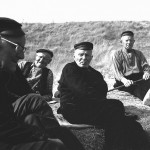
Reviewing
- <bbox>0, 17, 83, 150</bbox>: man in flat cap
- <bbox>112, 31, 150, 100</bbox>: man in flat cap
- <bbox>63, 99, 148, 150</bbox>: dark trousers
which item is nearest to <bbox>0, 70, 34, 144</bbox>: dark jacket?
<bbox>0, 17, 83, 150</bbox>: man in flat cap

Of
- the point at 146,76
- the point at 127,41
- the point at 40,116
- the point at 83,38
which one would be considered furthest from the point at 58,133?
the point at 83,38

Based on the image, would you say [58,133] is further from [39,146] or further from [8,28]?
[8,28]

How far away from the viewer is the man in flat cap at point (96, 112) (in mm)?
4703

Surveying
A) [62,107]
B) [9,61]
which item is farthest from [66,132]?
[62,107]

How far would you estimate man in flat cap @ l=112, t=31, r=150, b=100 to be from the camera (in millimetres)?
7234

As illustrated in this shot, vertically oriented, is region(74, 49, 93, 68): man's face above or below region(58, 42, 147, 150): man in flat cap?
above

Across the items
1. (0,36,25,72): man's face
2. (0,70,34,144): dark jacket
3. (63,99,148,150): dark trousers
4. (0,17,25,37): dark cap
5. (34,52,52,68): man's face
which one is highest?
(0,17,25,37): dark cap

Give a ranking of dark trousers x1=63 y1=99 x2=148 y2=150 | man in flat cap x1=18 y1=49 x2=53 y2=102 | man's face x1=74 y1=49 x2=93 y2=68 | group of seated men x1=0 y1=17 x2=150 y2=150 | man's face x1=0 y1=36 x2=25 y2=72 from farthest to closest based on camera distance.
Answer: man in flat cap x1=18 y1=49 x2=53 y2=102
man's face x1=74 y1=49 x2=93 y2=68
dark trousers x1=63 y1=99 x2=148 y2=150
man's face x1=0 y1=36 x2=25 y2=72
group of seated men x1=0 y1=17 x2=150 y2=150

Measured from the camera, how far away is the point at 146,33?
18.9 meters

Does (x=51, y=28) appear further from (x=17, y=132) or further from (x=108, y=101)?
(x=17, y=132)

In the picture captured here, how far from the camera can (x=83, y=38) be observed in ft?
64.9

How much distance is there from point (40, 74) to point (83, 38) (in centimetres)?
1405

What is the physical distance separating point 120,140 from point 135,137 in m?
0.23

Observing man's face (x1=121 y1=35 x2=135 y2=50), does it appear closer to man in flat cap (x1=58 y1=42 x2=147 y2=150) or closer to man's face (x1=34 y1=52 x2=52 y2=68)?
man's face (x1=34 y1=52 x2=52 y2=68)
